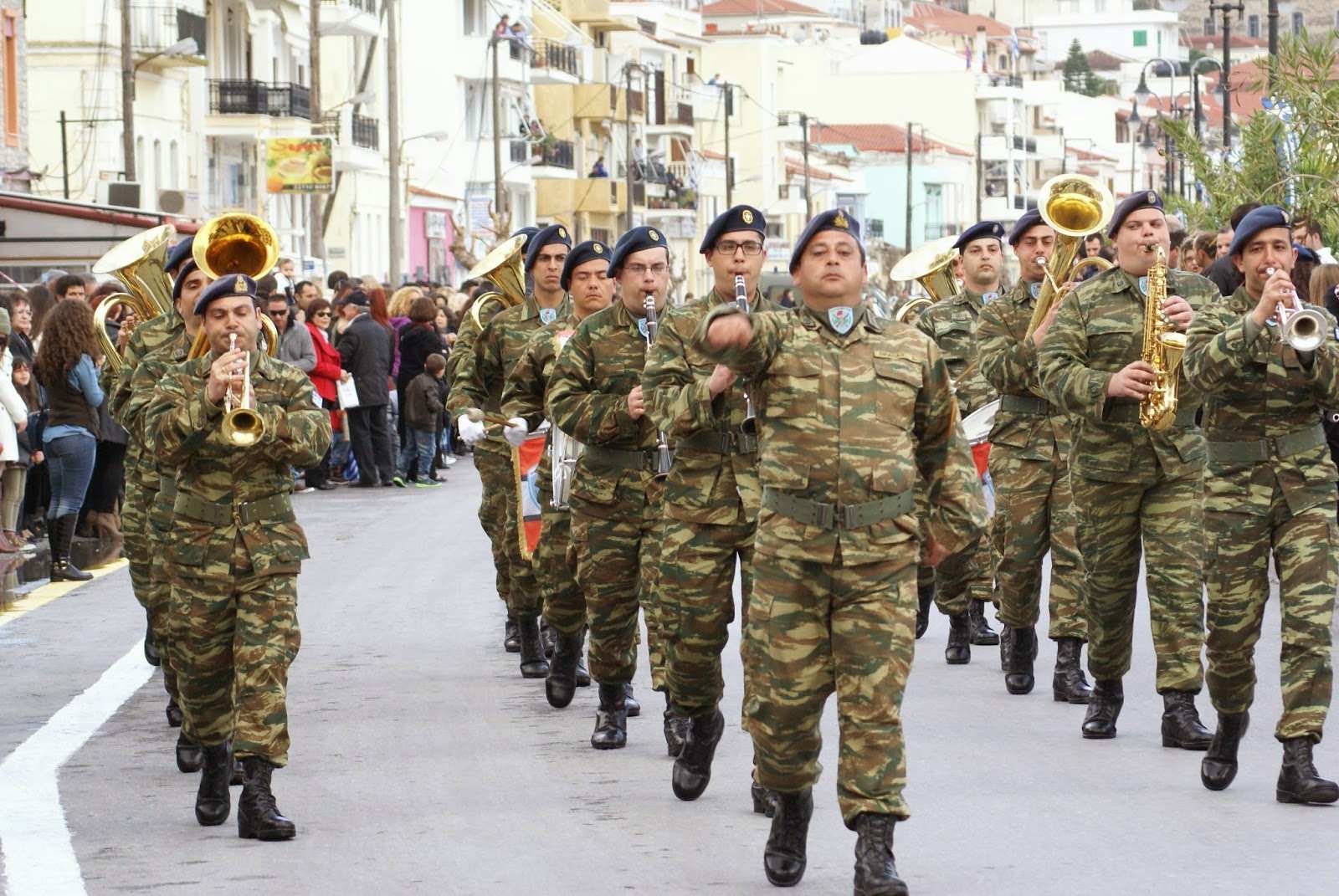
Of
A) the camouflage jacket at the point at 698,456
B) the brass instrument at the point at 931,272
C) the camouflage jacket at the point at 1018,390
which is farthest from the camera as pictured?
the brass instrument at the point at 931,272

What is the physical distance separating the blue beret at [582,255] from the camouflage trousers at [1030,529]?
219 centimetres

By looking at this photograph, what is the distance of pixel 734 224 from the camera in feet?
30.1

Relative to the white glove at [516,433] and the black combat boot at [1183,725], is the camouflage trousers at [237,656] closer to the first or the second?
the white glove at [516,433]

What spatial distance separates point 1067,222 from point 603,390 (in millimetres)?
2187

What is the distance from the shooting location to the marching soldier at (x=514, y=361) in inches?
477

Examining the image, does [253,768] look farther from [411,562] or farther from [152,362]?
[411,562]

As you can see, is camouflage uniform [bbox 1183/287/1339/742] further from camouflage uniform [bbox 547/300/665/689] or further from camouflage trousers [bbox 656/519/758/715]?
camouflage uniform [bbox 547/300/665/689]

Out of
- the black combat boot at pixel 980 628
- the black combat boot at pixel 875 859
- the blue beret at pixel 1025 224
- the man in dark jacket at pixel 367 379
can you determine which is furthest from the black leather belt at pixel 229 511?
the man in dark jacket at pixel 367 379

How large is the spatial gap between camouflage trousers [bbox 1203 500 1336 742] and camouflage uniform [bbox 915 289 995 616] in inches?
149

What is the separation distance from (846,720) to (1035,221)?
4.93 m

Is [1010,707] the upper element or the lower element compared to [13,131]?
lower

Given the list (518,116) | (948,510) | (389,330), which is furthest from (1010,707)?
(518,116)

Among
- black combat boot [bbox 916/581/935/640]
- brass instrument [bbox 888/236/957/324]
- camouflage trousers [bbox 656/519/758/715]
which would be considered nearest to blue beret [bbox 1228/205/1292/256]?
camouflage trousers [bbox 656/519/758/715]

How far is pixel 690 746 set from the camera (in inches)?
353
